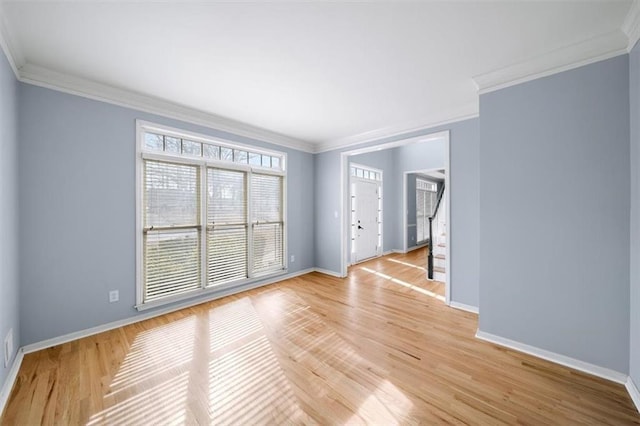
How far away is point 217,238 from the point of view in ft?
11.8

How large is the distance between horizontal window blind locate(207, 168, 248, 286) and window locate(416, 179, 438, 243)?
5769 mm

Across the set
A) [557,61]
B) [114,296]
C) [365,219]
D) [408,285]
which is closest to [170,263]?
[114,296]

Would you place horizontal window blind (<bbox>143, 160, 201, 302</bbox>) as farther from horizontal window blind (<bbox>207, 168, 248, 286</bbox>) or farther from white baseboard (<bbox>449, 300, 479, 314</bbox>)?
white baseboard (<bbox>449, 300, 479, 314</bbox>)

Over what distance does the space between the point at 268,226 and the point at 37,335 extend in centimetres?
283

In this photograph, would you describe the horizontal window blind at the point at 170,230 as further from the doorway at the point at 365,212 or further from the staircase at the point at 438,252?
the staircase at the point at 438,252

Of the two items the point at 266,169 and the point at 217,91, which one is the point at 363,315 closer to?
the point at 266,169

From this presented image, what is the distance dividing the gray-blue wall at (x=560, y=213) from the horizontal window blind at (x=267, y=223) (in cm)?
314

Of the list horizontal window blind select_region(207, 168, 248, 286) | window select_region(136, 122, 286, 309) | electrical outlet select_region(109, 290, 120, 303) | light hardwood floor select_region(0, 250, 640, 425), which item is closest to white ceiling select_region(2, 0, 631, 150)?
window select_region(136, 122, 286, 309)

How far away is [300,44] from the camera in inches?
76.3

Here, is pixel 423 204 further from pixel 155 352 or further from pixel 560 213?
pixel 155 352

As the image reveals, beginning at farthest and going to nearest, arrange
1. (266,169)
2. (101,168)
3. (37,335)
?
(266,169), (101,168), (37,335)

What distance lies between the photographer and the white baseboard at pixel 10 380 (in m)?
1.62

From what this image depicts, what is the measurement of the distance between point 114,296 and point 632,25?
16.7 ft

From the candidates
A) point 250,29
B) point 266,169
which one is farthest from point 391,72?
point 266,169
